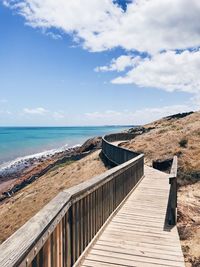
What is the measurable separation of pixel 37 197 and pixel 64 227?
18389mm

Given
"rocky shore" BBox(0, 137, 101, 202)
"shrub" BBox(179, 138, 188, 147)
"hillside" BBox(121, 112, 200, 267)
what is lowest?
"rocky shore" BBox(0, 137, 101, 202)

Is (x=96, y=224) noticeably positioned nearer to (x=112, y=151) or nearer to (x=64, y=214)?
(x=64, y=214)

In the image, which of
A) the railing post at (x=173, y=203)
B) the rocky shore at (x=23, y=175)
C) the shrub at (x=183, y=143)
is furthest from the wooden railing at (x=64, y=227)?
the rocky shore at (x=23, y=175)

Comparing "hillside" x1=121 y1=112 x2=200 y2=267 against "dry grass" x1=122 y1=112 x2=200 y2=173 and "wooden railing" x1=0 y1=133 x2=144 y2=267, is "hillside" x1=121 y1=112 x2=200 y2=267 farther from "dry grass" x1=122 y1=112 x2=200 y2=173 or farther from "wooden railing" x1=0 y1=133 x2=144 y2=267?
"wooden railing" x1=0 y1=133 x2=144 y2=267

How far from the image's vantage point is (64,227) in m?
4.84

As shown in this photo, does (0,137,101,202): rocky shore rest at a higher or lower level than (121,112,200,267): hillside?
lower

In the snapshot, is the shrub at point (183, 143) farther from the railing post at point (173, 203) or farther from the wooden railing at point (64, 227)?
the wooden railing at point (64, 227)

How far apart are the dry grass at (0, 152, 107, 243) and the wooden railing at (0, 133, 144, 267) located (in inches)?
410

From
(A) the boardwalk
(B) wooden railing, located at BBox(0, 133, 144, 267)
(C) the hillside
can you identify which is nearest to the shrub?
(C) the hillside

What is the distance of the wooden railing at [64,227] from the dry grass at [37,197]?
1041cm

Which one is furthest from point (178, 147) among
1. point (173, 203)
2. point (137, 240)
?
point (137, 240)

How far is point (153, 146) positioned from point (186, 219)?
19.9 m

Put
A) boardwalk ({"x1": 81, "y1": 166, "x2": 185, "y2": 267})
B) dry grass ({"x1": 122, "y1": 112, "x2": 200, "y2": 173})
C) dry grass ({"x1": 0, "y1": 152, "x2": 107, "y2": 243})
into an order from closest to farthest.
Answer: boardwalk ({"x1": 81, "y1": 166, "x2": 185, "y2": 267}) < dry grass ({"x1": 0, "y1": 152, "x2": 107, "y2": 243}) < dry grass ({"x1": 122, "y1": 112, "x2": 200, "y2": 173})

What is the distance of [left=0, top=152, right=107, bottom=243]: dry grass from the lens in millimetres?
18266
